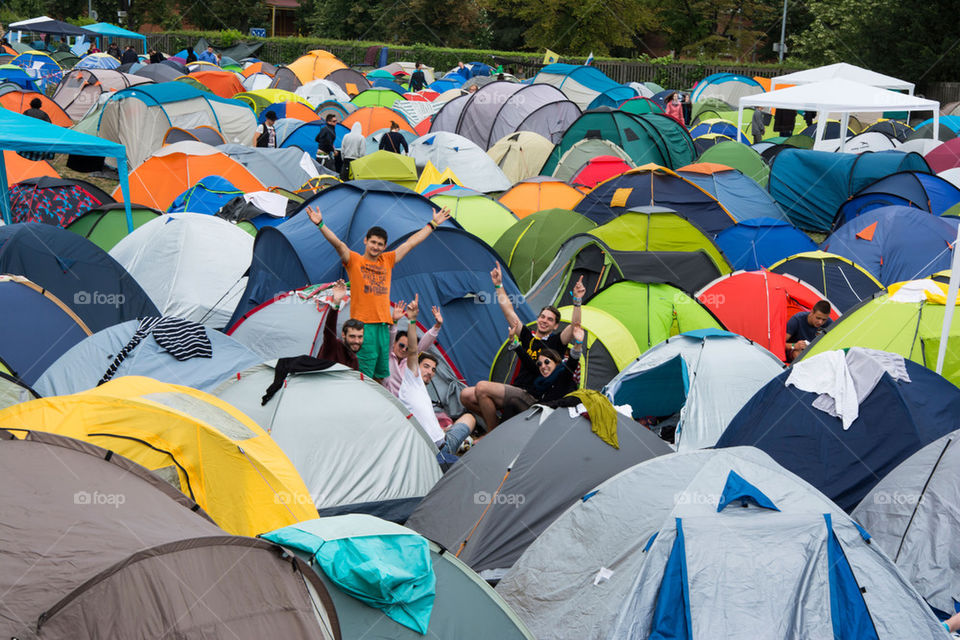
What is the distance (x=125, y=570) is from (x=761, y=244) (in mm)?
10029

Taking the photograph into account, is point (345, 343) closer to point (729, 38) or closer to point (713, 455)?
point (713, 455)

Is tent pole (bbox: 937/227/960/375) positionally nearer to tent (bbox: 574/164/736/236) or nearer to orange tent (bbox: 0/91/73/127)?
tent (bbox: 574/164/736/236)

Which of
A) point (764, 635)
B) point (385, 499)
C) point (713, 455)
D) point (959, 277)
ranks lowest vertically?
point (385, 499)

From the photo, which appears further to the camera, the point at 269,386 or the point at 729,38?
the point at 729,38

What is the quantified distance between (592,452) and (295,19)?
53337 millimetres

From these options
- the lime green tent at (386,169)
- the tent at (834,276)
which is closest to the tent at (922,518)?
the tent at (834,276)

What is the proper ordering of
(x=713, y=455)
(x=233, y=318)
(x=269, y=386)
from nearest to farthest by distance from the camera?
(x=713, y=455), (x=269, y=386), (x=233, y=318)

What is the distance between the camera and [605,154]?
52.7ft

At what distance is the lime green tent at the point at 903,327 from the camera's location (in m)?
7.40

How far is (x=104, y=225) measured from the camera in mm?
11305

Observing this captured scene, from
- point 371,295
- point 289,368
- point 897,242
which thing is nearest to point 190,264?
point 371,295

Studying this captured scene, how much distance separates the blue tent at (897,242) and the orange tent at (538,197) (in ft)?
11.6

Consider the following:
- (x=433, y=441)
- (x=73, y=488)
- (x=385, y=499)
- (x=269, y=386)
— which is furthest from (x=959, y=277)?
(x=73, y=488)

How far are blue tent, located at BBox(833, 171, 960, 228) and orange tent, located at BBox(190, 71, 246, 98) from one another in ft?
57.9
